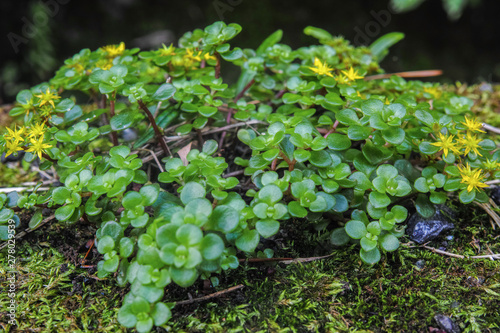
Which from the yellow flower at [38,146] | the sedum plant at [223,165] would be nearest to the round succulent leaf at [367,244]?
the sedum plant at [223,165]

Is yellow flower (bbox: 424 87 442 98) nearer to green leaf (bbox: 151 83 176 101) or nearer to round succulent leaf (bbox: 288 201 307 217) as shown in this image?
round succulent leaf (bbox: 288 201 307 217)

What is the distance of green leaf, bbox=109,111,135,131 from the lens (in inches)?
58.8

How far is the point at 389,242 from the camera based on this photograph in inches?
49.0

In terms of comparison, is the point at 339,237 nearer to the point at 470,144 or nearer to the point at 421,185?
the point at 421,185

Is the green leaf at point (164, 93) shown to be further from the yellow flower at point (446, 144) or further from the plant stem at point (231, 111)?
the yellow flower at point (446, 144)

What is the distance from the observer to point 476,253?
1419mm

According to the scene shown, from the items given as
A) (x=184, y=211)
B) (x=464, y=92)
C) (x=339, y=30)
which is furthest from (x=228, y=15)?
(x=184, y=211)

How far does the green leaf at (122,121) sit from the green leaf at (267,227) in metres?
0.71

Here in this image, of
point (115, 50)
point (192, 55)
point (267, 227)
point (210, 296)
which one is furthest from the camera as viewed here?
point (115, 50)

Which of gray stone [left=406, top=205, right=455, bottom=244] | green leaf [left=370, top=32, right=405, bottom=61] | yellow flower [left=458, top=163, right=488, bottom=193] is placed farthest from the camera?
green leaf [left=370, top=32, right=405, bottom=61]

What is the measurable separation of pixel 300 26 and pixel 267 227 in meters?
3.56

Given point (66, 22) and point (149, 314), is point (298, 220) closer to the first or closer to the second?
point (149, 314)

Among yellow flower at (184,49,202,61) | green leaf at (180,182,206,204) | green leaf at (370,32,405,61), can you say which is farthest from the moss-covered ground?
green leaf at (370,32,405,61)

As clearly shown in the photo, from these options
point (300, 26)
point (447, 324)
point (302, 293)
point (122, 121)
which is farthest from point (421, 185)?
point (300, 26)
